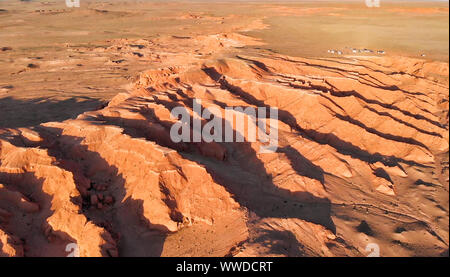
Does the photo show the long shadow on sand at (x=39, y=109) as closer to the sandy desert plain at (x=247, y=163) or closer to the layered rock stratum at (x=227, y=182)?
the sandy desert plain at (x=247, y=163)

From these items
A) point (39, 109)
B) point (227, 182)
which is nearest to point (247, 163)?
point (227, 182)

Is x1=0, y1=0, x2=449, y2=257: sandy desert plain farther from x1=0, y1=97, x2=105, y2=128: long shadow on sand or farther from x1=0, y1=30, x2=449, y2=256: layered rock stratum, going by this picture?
x1=0, y1=97, x2=105, y2=128: long shadow on sand

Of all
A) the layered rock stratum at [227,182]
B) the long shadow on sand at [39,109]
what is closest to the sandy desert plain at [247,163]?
the layered rock stratum at [227,182]

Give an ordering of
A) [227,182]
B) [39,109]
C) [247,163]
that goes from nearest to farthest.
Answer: [227,182] → [247,163] → [39,109]

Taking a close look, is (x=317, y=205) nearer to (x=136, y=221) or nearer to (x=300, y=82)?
(x=136, y=221)

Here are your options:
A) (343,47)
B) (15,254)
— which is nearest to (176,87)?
(15,254)

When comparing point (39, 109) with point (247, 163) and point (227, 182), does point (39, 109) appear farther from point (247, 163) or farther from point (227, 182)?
point (227, 182)
